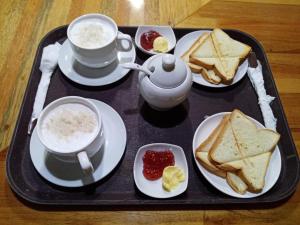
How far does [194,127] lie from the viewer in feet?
3.12

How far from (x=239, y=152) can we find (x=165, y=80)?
0.29 m

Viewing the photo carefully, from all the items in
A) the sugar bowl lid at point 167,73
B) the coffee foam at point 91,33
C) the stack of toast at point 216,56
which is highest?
the coffee foam at point 91,33

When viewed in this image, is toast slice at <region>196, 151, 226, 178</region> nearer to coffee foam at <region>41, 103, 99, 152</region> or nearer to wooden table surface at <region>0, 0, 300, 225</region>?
wooden table surface at <region>0, 0, 300, 225</region>

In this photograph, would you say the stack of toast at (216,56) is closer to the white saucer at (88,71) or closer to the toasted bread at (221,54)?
the toasted bread at (221,54)

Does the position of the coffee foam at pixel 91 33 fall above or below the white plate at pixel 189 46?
above

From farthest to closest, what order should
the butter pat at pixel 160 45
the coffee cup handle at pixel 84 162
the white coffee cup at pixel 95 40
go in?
the butter pat at pixel 160 45, the white coffee cup at pixel 95 40, the coffee cup handle at pixel 84 162

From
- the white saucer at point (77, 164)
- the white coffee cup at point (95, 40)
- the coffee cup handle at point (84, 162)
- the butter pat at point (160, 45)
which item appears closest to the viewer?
the coffee cup handle at point (84, 162)

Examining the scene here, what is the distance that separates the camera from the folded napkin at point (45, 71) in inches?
37.2

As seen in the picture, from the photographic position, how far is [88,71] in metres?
1.02

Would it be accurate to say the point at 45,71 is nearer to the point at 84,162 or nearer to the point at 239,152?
the point at 84,162

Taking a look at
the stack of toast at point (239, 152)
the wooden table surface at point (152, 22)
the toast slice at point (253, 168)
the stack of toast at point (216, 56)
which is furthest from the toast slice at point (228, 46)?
the toast slice at point (253, 168)

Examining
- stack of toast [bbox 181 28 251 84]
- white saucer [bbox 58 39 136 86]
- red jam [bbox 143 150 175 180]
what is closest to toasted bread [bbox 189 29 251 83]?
stack of toast [bbox 181 28 251 84]

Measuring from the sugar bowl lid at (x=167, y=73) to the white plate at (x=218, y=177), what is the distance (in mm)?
169

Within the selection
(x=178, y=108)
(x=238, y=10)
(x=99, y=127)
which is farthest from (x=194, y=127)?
(x=238, y=10)
